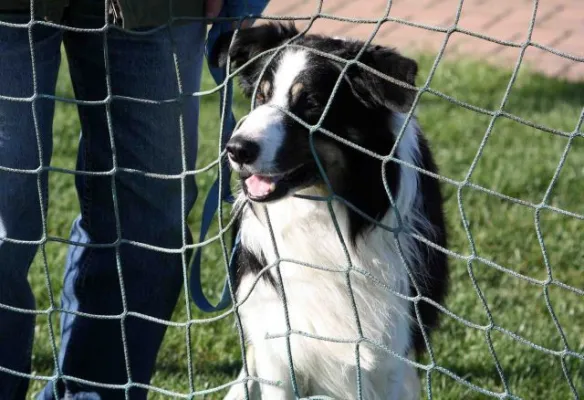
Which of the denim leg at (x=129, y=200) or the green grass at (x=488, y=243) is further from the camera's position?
the green grass at (x=488, y=243)

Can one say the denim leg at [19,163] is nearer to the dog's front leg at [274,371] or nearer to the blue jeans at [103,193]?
the blue jeans at [103,193]

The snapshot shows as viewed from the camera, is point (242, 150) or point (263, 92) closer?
point (242, 150)

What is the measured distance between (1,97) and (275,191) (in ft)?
2.36

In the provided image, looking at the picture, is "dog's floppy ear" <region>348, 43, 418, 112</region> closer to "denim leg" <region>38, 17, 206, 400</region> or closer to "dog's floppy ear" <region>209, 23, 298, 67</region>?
"dog's floppy ear" <region>209, 23, 298, 67</region>

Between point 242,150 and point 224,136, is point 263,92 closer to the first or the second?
point 224,136

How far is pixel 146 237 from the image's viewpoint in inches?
107

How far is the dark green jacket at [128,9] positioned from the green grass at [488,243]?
1.27 meters

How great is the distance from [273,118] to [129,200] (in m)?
0.49

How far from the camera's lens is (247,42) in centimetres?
264

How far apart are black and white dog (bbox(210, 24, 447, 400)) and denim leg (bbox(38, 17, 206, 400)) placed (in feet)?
0.58

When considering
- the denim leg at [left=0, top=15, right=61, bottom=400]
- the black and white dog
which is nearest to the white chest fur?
the black and white dog

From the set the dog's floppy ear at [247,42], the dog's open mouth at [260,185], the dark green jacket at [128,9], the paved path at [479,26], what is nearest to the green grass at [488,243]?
the paved path at [479,26]

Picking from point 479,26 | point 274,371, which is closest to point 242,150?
point 274,371

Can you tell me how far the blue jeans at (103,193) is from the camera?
8.16ft
